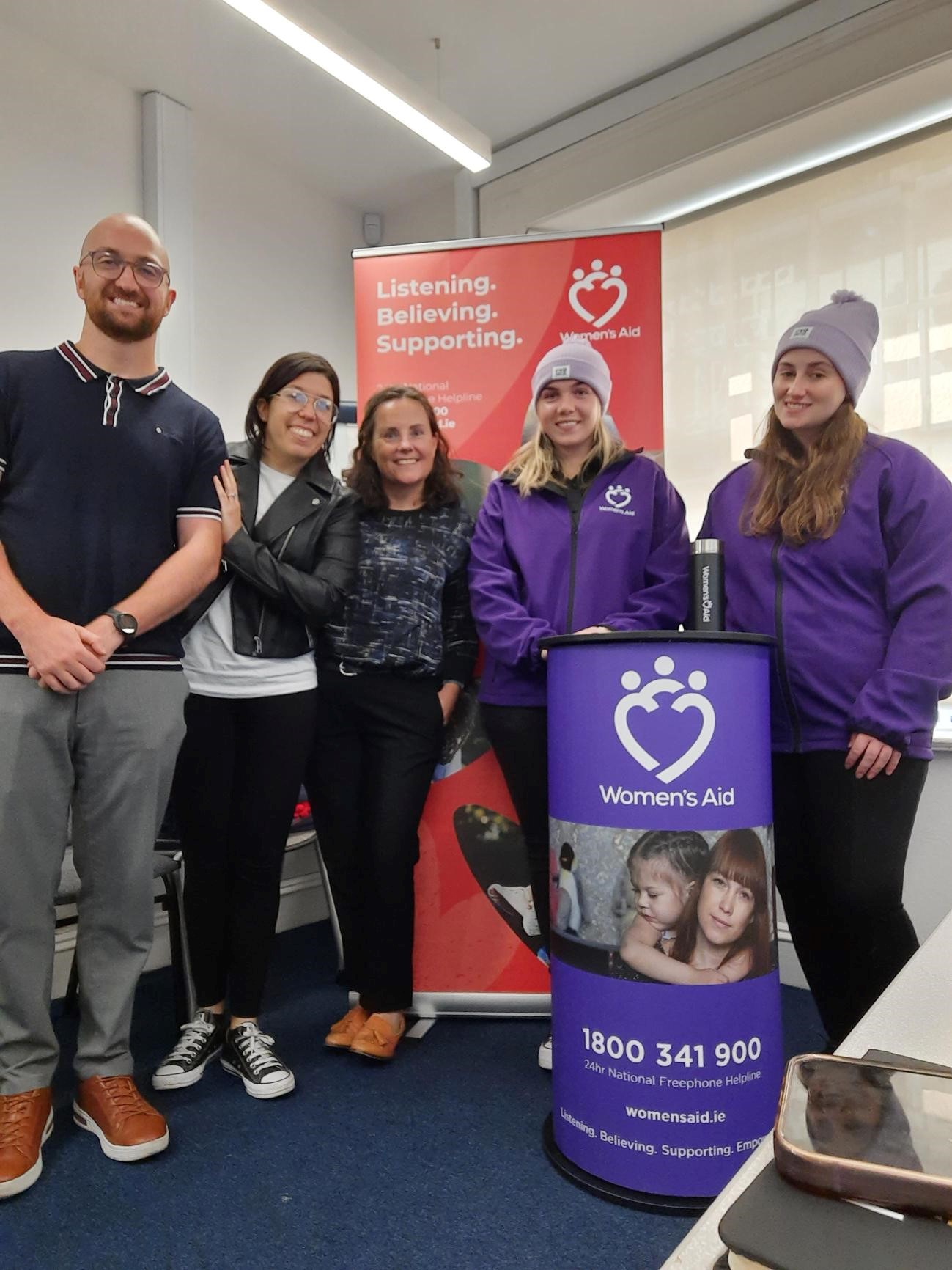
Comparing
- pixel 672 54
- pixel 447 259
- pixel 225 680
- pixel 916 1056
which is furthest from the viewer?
pixel 672 54

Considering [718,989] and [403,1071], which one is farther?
[403,1071]

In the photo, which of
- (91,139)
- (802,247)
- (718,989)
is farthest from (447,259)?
(718,989)

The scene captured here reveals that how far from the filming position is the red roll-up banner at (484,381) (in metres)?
2.46

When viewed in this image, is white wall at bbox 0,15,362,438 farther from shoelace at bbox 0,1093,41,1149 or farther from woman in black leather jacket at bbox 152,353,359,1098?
shoelace at bbox 0,1093,41,1149

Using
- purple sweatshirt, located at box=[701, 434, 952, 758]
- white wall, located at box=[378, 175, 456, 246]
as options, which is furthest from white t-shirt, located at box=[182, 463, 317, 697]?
white wall, located at box=[378, 175, 456, 246]

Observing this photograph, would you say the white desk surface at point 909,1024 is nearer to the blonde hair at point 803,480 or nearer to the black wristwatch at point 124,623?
the blonde hair at point 803,480

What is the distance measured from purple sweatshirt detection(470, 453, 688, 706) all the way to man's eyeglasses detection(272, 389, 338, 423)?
523mm

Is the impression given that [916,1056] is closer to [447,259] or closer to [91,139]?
[447,259]

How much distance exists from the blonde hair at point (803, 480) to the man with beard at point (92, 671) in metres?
1.14

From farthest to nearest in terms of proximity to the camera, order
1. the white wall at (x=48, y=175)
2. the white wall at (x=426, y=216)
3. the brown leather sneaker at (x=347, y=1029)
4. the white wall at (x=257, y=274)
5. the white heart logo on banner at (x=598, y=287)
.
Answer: the white wall at (x=426, y=216), the white wall at (x=257, y=274), the white wall at (x=48, y=175), the white heart logo on banner at (x=598, y=287), the brown leather sneaker at (x=347, y=1029)

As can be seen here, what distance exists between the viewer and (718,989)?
5.07 ft

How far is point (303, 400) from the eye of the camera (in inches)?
83.7

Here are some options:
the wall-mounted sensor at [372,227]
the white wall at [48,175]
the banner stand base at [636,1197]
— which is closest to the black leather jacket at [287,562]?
the banner stand base at [636,1197]

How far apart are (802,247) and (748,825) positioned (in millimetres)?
2496
